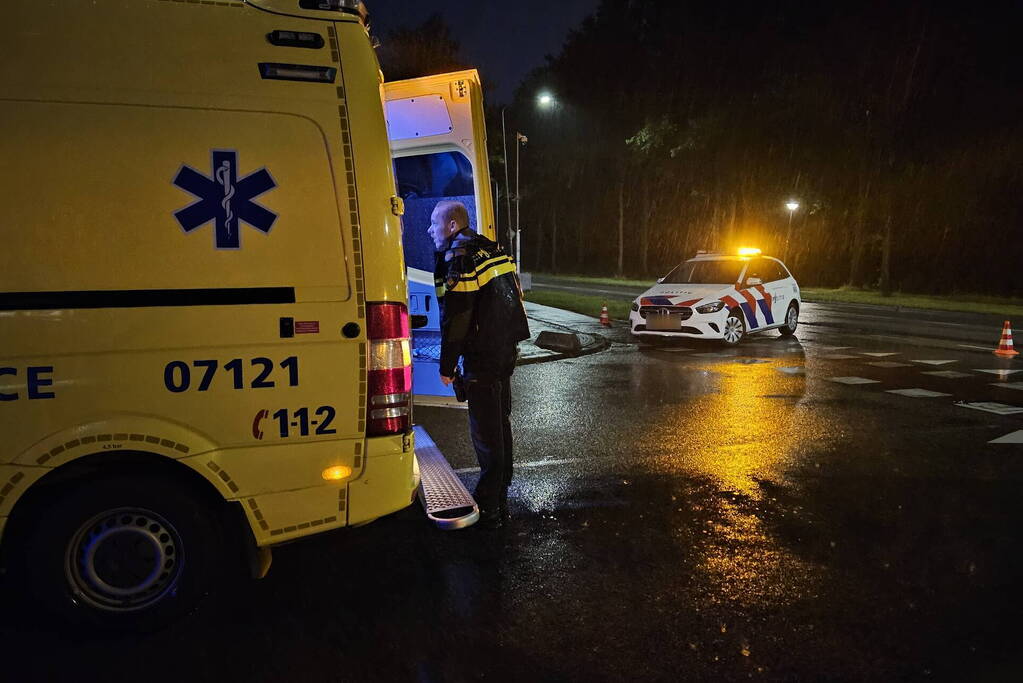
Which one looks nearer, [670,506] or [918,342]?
[670,506]

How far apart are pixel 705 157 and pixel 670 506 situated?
28.8m

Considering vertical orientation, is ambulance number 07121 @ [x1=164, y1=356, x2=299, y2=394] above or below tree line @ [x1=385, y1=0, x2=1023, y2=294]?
below

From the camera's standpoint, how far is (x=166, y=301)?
293 cm

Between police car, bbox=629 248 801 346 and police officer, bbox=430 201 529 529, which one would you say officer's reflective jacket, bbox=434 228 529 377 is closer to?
police officer, bbox=430 201 529 529

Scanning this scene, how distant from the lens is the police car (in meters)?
12.2

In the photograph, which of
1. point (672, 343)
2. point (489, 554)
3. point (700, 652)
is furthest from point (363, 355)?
point (672, 343)

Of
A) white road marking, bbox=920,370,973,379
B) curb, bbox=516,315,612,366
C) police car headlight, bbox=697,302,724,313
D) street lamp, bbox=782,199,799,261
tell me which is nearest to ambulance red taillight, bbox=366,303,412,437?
curb, bbox=516,315,612,366

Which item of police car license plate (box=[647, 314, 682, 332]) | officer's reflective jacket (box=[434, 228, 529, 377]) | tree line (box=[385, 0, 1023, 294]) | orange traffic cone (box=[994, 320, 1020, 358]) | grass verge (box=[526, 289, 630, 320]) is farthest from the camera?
tree line (box=[385, 0, 1023, 294])

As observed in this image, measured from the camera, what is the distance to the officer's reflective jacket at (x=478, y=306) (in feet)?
14.0

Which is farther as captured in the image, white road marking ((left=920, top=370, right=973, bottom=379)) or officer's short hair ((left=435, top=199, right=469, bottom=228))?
white road marking ((left=920, top=370, right=973, bottom=379))

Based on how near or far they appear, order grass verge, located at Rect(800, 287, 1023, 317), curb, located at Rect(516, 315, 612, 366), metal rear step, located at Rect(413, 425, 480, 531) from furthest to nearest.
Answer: grass verge, located at Rect(800, 287, 1023, 317), curb, located at Rect(516, 315, 612, 366), metal rear step, located at Rect(413, 425, 480, 531)

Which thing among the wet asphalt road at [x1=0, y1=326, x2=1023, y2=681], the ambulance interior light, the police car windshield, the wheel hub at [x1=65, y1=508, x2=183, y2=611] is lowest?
the wet asphalt road at [x1=0, y1=326, x2=1023, y2=681]

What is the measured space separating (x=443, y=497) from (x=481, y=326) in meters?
1.03

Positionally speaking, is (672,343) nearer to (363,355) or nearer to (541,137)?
(363,355)
